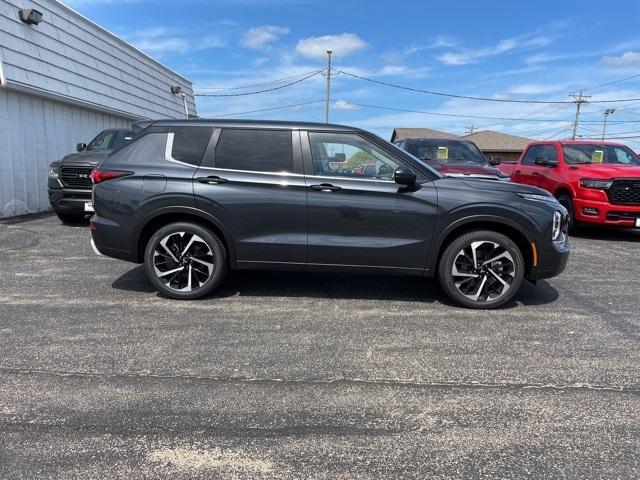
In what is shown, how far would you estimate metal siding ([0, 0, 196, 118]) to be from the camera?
34.8 feet

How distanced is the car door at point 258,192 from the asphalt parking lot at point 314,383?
2.02 feet

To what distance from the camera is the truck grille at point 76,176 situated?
9.43 m

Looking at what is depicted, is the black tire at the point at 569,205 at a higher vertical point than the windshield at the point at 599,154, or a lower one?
lower

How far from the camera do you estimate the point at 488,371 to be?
3.60 m

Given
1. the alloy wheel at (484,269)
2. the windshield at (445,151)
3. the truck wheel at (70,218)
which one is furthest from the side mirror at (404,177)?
the truck wheel at (70,218)

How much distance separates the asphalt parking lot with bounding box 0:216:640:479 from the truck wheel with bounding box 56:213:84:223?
15.8 feet

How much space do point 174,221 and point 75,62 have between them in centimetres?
1042

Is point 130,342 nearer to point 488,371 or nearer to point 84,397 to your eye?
point 84,397

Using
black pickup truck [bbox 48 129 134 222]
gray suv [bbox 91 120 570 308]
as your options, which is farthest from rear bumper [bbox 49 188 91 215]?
gray suv [bbox 91 120 570 308]

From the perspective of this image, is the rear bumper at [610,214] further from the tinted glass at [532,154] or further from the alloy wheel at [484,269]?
the alloy wheel at [484,269]

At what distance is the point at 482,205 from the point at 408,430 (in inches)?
104

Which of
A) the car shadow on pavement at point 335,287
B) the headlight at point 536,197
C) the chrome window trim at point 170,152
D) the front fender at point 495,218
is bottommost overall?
the car shadow on pavement at point 335,287

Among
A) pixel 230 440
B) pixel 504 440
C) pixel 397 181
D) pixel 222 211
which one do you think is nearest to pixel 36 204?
pixel 222 211

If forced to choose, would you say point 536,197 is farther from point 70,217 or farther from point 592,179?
point 70,217
